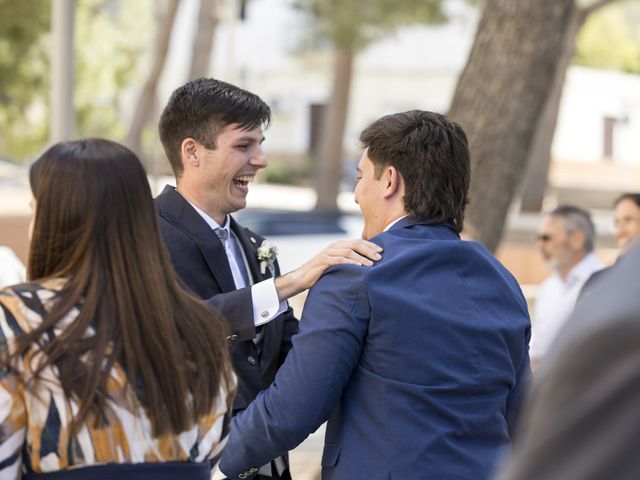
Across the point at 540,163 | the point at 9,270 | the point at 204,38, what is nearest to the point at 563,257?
the point at 9,270

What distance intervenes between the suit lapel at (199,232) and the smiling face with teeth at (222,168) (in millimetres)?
63

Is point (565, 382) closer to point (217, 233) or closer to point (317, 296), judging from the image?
point (317, 296)

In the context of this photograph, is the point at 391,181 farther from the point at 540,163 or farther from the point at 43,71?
the point at 540,163

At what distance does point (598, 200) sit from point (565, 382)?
122ft

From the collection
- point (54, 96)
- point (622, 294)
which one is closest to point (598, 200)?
point (54, 96)

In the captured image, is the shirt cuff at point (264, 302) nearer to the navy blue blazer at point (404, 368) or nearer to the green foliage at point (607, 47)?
the navy blue blazer at point (404, 368)

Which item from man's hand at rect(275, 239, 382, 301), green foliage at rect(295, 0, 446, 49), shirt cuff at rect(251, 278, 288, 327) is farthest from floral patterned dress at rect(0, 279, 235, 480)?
green foliage at rect(295, 0, 446, 49)

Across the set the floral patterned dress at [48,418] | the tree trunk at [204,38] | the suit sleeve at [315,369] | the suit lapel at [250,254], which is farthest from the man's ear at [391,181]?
the tree trunk at [204,38]

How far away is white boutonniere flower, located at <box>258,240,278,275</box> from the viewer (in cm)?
347

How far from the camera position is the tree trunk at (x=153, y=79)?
21.5 metres

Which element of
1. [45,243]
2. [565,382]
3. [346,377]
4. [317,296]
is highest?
[565,382]

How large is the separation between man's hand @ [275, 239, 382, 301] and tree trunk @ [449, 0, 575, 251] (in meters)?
3.76

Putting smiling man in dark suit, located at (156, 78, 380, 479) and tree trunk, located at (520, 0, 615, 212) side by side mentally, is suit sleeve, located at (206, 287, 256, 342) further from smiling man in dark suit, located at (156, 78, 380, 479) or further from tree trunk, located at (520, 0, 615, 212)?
tree trunk, located at (520, 0, 615, 212)

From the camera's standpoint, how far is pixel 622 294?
2.83ft
